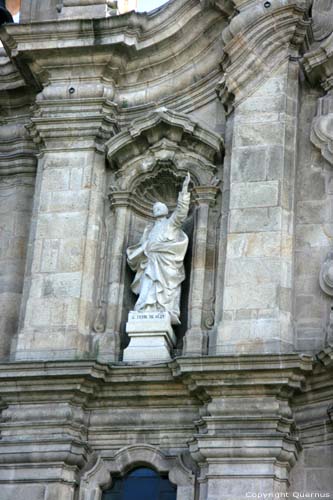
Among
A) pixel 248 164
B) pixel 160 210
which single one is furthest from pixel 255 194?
pixel 160 210

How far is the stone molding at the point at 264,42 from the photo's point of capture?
63.9 ft

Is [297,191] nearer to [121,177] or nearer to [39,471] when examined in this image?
[121,177]

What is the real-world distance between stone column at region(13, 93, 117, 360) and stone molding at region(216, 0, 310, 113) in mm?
1800

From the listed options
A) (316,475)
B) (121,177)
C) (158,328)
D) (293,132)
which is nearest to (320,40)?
(293,132)

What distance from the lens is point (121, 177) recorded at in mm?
19922

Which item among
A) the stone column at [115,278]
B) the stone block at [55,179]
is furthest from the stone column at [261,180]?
the stone block at [55,179]

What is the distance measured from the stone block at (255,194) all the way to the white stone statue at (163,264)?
0.63 meters

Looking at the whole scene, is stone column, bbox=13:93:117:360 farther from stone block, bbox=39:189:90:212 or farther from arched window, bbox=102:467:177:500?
arched window, bbox=102:467:177:500

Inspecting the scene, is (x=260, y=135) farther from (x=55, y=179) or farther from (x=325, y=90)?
(x=55, y=179)

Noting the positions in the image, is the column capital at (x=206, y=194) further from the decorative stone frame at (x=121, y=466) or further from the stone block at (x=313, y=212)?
the decorative stone frame at (x=121, y=466)

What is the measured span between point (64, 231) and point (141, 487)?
3.36m

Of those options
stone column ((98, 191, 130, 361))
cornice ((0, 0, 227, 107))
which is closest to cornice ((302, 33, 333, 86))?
cornice ((0, 0, 227, 107))

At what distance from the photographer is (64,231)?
63.8 ft

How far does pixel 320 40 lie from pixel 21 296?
16.2ft
